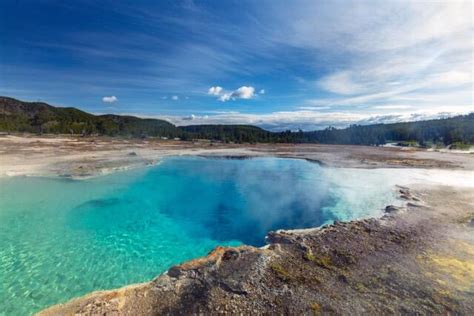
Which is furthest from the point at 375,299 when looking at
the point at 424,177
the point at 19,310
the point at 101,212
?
the point at 424,177

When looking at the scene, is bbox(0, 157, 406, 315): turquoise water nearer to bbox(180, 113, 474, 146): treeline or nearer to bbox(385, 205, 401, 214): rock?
bbox(385, 205, 401, 214): rock

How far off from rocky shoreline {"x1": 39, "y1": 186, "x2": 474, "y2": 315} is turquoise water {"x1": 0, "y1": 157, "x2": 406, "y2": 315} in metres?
1.61

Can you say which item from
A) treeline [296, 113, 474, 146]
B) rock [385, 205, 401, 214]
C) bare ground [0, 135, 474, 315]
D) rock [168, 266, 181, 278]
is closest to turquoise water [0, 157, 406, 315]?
rock [385, 205, 401, 214]

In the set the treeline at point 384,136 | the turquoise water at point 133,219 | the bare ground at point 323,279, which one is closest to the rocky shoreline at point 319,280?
the bare ground at point 323,279

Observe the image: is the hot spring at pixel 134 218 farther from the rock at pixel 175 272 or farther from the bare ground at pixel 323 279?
the bare ground at pixel 323 279

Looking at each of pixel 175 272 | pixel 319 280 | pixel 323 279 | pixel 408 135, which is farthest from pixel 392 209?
pixel 408 135

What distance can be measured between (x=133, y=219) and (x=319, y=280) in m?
9.23

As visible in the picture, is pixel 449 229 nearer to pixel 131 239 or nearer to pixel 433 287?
pixel 433 287

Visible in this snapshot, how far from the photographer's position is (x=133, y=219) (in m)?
12.7

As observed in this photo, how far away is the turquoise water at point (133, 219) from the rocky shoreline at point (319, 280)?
5.29 feet

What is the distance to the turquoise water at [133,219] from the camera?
7672 mm

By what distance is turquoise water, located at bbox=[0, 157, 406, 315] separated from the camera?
25.2 feet

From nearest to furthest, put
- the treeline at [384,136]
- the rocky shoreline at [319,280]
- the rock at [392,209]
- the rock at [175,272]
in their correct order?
the rocky shoreline at [319,280]
the rock at [175,272]
the rock at [392,209]
the treeline at [384,136]

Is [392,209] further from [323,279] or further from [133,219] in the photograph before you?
[133,219]
